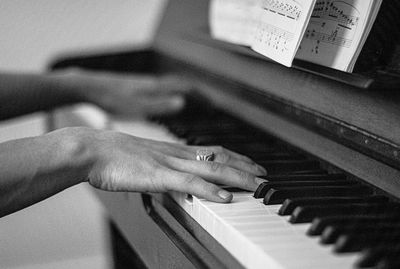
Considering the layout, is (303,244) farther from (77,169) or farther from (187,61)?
(187,61)

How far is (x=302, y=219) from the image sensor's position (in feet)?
2.41

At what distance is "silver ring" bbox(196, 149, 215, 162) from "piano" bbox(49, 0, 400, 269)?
8 centimetres

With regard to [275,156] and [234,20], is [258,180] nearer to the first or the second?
[275,156]

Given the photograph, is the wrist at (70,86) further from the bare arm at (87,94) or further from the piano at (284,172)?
the piano at (284,172)

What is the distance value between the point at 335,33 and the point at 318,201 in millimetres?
307

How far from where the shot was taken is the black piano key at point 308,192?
0.82m

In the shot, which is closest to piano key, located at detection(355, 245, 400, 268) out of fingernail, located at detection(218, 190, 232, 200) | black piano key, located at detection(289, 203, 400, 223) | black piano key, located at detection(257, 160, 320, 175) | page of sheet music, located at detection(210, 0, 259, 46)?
black piano key, located at detection(289, 203, 400, 223)

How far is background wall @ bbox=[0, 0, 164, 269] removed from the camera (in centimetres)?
239

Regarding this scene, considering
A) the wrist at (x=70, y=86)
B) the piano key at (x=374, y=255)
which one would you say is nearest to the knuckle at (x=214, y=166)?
the piano key at (x=374, y=255)

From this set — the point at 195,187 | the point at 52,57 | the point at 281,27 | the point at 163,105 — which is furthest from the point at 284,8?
the point at 52,57

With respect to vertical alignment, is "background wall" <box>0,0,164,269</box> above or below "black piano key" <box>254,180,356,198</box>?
below

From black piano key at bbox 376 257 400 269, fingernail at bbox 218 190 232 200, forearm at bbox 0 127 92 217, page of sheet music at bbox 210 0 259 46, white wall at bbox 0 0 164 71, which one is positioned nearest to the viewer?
black piano key at bbox 376 257 400 269

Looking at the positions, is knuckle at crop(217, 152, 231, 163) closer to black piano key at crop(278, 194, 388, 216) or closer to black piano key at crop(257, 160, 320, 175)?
black piano key at crop(257, 160, 320, 175)

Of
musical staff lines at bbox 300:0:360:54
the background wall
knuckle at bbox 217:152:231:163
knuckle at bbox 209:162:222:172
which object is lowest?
the background wall
